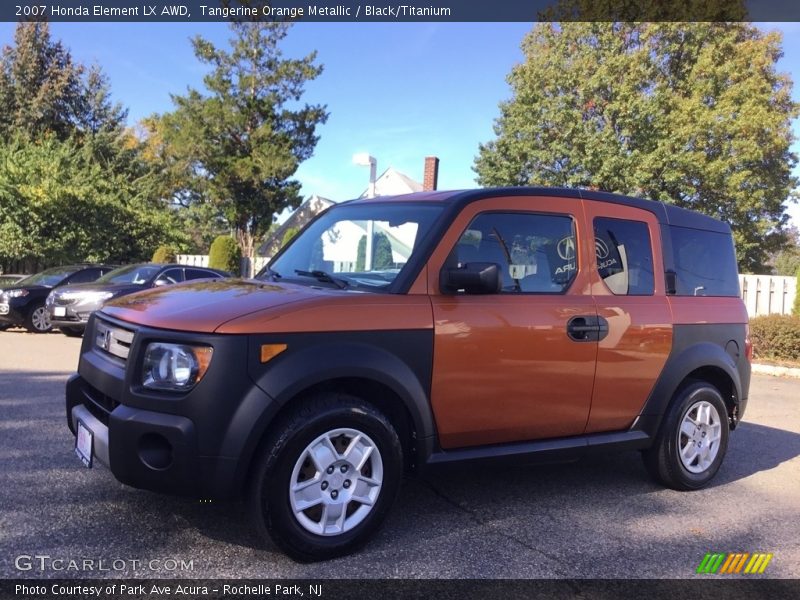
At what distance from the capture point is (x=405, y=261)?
372 cm

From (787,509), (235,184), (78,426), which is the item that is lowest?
(787,509)

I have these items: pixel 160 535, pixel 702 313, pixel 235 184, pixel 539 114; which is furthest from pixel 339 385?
pixel 235 184

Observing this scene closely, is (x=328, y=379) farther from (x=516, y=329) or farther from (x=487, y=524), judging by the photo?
(x=487, y=524)

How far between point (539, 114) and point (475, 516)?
26292 mm

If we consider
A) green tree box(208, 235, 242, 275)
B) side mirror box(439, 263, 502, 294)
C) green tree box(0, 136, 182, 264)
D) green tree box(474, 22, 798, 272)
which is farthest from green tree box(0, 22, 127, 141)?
side mirror box(439, 263, 502, 294)

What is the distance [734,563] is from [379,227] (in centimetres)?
281

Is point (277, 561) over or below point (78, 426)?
below

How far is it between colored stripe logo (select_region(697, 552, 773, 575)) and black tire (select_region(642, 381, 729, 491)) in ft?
3.20

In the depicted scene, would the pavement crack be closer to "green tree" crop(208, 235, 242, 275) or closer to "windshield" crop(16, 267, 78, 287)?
"windshield" crop(16, 267, 78, 287)

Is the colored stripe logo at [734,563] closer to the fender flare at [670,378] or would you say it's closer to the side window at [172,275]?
→ the fender flare at [670,378]

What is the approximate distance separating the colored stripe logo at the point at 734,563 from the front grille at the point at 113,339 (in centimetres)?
320

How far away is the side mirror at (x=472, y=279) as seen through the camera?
3525 mm

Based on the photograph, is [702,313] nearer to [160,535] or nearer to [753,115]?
[160,535]

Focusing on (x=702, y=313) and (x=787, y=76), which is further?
(x=787, y=76)
